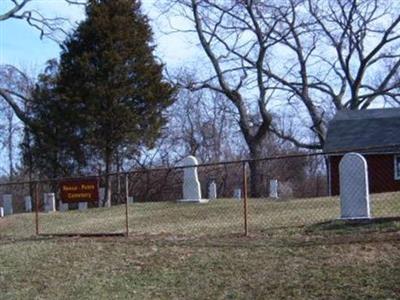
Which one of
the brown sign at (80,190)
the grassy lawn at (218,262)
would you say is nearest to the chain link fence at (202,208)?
the grassy lawn at (218,262)

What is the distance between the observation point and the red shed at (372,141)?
32.6m

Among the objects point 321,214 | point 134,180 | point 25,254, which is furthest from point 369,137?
point 25,254

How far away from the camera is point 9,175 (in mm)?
61344

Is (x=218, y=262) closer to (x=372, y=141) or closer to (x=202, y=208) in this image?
(x=202, y=208)

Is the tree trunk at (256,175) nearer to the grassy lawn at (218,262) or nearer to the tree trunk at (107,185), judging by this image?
the tree trunk at (107,185)

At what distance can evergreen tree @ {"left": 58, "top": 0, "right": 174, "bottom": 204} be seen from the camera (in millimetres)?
31984

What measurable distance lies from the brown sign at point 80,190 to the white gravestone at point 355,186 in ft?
21.6

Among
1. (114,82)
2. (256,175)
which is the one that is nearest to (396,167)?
(256,175)

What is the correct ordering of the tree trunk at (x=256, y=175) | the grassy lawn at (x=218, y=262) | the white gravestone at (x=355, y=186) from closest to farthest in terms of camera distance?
1. the grassy lawn at (x=218, y=262)
2. the white gravestone at (x=355, y=186)
3. the tree trunk at (x=256, y=175)

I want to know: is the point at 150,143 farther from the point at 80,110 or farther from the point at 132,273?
the point at 132,273

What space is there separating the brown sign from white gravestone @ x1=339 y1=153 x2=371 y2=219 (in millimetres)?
6582

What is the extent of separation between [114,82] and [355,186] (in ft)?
68.6

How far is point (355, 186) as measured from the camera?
12555mm

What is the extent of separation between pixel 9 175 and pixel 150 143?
31.2 m
